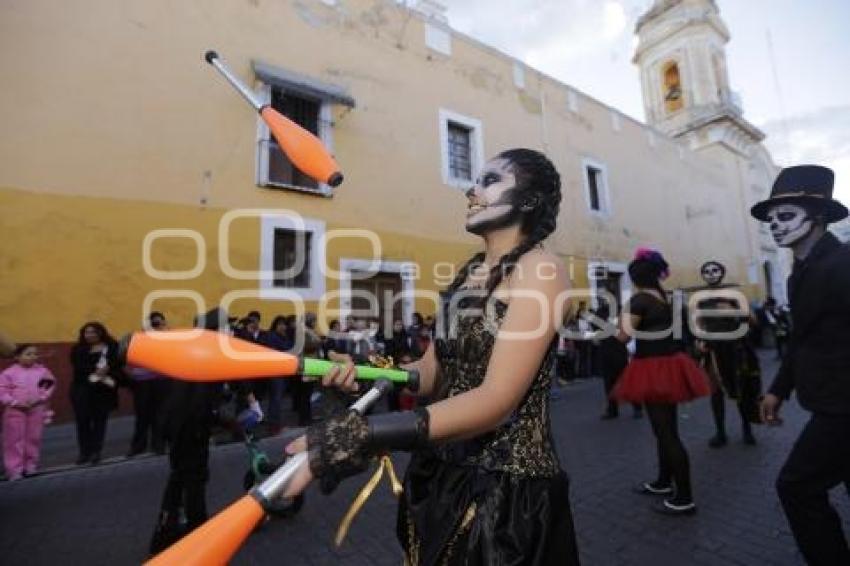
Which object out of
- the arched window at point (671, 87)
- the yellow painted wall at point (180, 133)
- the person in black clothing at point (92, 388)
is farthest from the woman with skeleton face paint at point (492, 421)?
the arched window at point (671, 87)

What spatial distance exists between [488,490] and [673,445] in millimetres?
2867

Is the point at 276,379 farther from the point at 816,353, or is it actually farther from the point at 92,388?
the point at 816,353

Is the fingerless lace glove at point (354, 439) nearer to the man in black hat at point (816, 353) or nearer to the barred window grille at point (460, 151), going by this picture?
the man in black hat at point (816, 353)

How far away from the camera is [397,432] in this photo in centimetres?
118

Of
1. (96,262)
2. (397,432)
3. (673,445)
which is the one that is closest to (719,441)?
(673,445)

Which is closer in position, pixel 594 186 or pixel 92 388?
pixel 92 388

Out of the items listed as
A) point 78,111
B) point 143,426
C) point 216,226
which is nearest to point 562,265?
point 143,426

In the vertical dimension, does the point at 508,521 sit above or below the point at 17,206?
below

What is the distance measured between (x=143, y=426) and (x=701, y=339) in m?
7.28

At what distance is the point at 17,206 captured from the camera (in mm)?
7527

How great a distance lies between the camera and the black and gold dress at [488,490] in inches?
55.8

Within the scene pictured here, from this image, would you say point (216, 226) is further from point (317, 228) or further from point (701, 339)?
point (701, 339)

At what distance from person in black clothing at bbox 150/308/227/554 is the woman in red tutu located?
3.41 m

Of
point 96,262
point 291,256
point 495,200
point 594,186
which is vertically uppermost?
point 594,186
